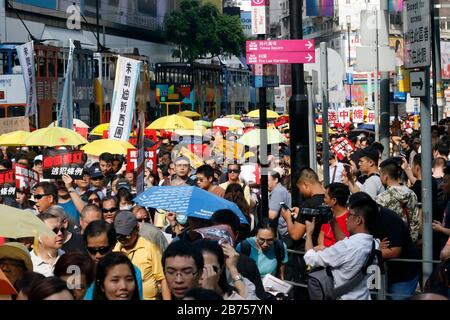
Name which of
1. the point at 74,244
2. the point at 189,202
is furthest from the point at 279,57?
the point at 74,244

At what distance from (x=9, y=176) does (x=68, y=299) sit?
1078 centimetres

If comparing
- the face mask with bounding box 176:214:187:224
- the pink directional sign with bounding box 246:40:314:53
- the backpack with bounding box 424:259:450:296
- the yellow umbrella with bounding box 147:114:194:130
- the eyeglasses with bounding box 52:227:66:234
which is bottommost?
the backpack with bounding box 424:259:450:296

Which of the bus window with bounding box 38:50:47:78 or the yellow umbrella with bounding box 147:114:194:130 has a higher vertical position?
the bus window with bounding box 38:50:47:78

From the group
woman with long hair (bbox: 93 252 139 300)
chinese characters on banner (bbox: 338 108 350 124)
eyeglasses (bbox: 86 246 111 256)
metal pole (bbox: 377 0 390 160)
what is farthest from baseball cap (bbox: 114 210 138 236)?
chinese characters on banner (bbox: 338 108 350 124)

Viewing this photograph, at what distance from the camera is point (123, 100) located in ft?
73.2

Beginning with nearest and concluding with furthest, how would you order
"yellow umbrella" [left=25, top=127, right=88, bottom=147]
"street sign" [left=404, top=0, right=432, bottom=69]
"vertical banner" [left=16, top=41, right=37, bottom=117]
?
1. "street sign" [left=404, top=0, right=432, bottom=69]
2. "yellow umbrella" [left=25, top=127, right=88, bottom=147]
3. "vertical banner" [left=16, top=41, right=37, bottom=117]


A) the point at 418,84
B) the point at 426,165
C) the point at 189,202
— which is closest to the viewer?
the point at 426,165

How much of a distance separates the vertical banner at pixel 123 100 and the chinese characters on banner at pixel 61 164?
17.7 ft

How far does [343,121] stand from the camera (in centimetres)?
4988

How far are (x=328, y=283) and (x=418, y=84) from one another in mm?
1798

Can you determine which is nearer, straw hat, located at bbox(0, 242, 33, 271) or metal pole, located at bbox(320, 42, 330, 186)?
straw hat, located at bbox(0, 242, 33, 271)

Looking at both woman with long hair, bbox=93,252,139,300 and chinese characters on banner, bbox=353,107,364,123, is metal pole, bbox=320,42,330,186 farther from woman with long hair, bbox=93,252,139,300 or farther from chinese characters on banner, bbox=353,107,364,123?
chinese characters on banner, bbox=353,107,364,123

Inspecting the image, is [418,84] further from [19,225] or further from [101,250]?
[19,225]

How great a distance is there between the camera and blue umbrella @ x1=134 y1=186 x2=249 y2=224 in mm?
9602
